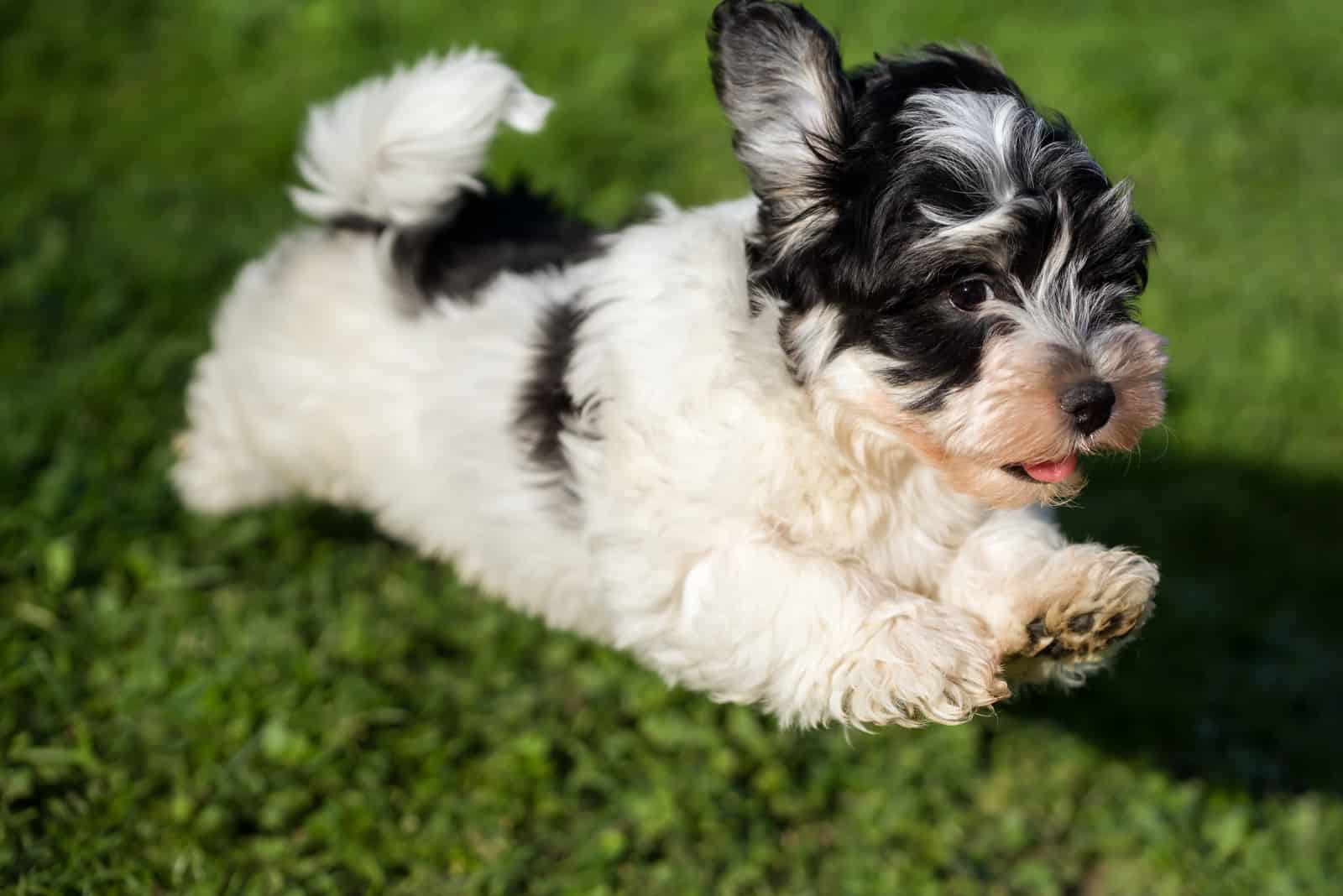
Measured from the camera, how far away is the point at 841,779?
4277mm

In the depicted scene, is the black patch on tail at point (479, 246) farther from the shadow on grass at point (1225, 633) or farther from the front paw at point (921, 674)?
the shadow on grass at point (1225, 633)

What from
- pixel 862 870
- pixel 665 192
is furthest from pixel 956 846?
pixel 665 192

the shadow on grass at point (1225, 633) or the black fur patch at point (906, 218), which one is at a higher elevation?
the black fur patch at point (906, 218)

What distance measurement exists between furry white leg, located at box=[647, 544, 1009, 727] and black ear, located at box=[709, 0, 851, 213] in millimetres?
828

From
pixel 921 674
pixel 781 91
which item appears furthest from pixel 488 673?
pixel 781 91

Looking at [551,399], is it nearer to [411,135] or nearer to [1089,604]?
[411,135]

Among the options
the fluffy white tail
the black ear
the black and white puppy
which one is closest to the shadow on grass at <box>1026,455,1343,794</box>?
the black and white puppy

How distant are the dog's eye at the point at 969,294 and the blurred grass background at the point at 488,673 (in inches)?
53.4

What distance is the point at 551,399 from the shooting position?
347 cm

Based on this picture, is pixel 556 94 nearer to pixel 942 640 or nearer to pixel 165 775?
pixel 165 775

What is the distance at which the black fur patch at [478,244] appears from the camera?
12.8 ft

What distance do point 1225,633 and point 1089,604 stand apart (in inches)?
104

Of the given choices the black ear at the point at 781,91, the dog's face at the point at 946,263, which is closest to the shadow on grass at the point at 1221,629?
the dog's face at the point at 946,263

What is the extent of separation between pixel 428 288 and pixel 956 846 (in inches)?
91.7
